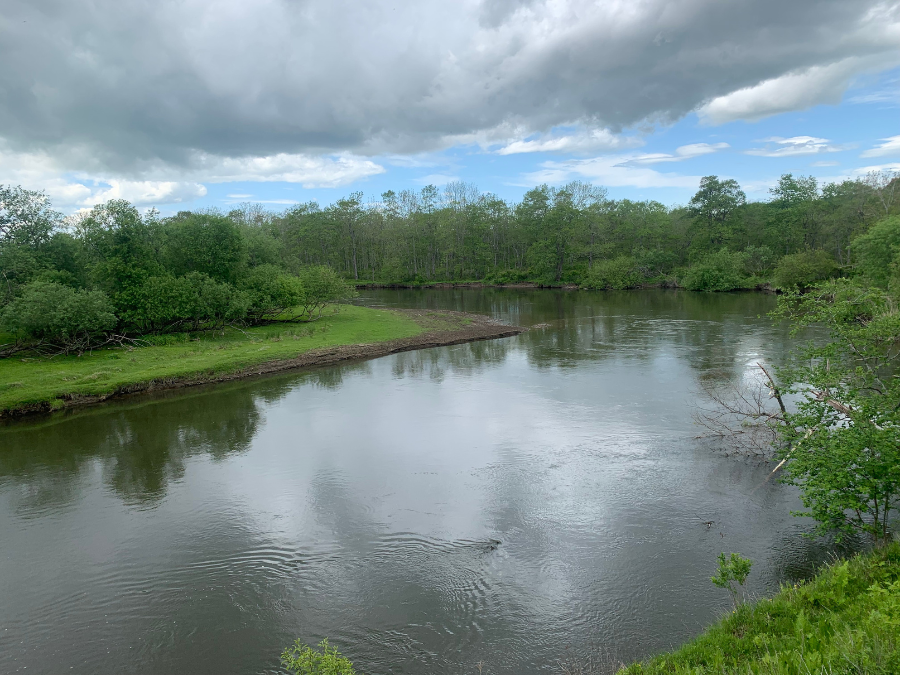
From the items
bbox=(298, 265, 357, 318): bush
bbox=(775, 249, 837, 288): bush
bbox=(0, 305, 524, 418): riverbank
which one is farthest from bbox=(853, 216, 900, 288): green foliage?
bbox=(298, 265, 357, 318): bush

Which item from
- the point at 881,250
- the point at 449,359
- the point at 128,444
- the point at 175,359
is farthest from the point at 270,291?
the point at 881,250

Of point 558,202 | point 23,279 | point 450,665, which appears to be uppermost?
point 558,202

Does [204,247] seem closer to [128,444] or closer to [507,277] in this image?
[128,444]

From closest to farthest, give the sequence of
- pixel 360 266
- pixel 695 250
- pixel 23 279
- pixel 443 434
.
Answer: pixel 443 434 < pixel 23 279 < pixel 695 250 < pixel 360 266

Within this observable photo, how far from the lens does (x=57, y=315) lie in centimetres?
2953

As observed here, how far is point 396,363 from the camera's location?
34.0 metres

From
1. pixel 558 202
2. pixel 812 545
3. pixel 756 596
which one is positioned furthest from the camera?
pixel 558 202

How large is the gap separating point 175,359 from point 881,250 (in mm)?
57514

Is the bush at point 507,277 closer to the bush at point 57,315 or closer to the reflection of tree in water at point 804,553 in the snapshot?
A: the bush at point 57,315

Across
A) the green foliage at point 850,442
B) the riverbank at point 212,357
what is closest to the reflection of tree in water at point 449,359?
the riverbank at point 212,357

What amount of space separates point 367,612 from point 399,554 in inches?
80.3

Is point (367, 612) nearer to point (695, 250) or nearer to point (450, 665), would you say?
point (450, 665)

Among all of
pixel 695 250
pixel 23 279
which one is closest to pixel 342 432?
pixel 23 279

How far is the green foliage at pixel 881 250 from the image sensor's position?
4469cm
